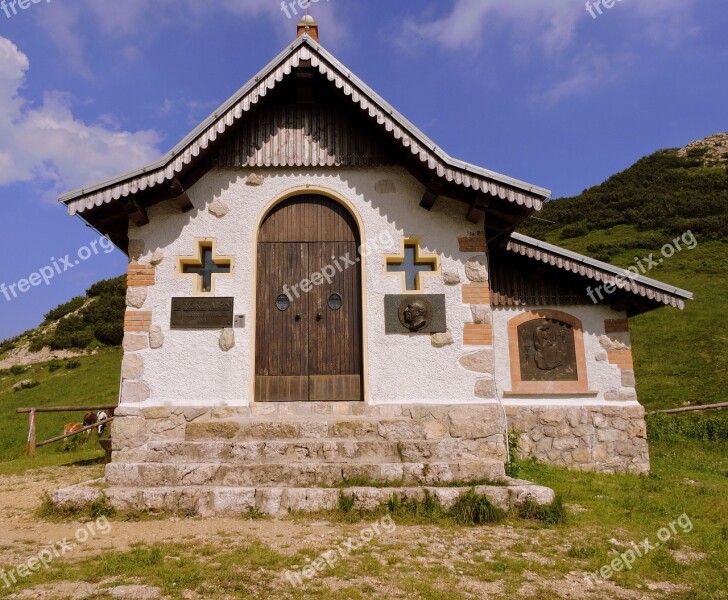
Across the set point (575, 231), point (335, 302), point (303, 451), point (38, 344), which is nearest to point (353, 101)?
point (335, 302)

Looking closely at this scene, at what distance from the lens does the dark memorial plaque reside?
10.0 m

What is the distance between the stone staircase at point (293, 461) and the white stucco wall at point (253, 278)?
0.35m

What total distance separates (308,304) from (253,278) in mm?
906

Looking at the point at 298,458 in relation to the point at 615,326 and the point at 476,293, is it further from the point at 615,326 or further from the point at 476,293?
the point at 615,326

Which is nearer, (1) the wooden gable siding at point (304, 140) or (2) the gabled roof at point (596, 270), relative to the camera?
(1) the wooden gable siding at point (304, 140)

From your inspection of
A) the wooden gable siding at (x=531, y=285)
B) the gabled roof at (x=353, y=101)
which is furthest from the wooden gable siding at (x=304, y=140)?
the wooden gable siding at (x=531, y=285)

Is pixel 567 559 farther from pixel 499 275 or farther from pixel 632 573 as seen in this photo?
pixel 499 275

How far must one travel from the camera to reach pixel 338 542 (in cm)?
502

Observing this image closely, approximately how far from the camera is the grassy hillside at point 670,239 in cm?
2031

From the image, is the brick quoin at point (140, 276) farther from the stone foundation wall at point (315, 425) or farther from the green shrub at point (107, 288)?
the green shrub at point (107, 288)

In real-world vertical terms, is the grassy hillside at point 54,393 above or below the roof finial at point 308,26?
below

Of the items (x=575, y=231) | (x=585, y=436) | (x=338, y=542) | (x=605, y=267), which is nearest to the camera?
(x=338, y=542)

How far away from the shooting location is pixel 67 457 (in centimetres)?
1255

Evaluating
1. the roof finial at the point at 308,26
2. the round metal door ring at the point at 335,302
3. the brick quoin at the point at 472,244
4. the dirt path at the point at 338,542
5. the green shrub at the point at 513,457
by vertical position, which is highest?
the roof finial at the point at 308,26
